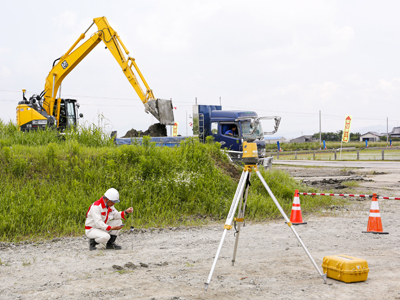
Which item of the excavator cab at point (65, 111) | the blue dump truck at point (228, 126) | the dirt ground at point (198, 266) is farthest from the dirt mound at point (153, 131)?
the dirt ground at point (198, 266)

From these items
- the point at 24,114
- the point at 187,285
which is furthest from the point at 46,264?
the point at 24,114

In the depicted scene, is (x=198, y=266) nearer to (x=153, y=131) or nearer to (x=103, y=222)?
(x=103, y=222)

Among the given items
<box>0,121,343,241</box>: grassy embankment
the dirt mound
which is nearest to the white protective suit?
<box>0,121,343,241</box>: grassy embankment

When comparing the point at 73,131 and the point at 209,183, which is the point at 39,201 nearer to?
the point at 73,131

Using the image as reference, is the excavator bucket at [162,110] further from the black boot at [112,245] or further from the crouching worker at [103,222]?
the black boot at [112,245]

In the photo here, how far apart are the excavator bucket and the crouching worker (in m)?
9.70

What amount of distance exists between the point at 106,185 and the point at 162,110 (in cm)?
733

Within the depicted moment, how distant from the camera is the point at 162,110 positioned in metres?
16.7

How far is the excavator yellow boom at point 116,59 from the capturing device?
54.1ft

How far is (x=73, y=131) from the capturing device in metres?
12.2

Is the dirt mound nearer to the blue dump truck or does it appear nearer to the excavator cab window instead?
the blue dump truck

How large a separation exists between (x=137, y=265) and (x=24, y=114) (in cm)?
1166

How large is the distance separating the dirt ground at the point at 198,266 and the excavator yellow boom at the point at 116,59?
8.64 meters

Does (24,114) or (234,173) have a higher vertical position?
(24,114)
